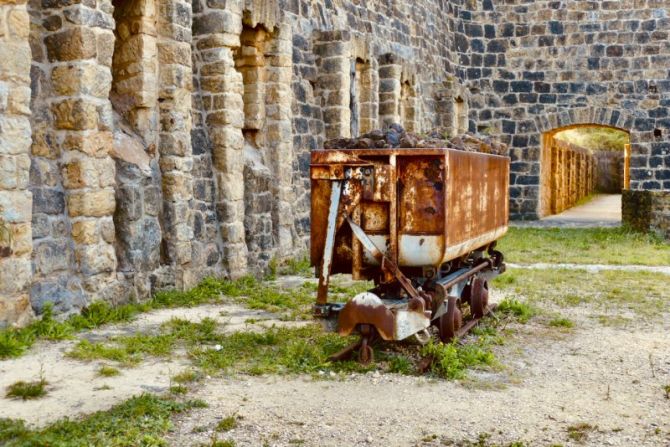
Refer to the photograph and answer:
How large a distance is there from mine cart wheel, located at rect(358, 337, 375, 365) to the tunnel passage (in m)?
15.4

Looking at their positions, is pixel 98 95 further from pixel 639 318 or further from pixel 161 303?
pixel 639 318

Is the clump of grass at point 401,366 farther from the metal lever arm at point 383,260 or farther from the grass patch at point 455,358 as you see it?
the metal lever arm at point 383,260

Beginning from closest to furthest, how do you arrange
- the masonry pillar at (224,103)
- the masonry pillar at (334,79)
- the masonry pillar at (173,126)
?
the masonry pillar at (173,126), the masonry pillar at (224,103), the masonry pillar at (334,79)

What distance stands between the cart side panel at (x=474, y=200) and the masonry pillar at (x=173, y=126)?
3.20 meters

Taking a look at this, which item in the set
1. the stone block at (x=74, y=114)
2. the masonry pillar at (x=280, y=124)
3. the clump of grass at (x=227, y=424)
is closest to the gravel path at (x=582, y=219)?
the masonry pillar at (x=280, y=124)

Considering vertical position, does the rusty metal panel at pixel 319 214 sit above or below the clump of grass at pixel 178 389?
above

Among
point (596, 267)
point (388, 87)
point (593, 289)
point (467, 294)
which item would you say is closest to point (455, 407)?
point (467, 294)

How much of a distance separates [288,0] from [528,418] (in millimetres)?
8063

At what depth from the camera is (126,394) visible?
509cm

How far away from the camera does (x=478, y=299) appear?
7535 mm

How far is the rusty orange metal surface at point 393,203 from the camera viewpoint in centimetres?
609

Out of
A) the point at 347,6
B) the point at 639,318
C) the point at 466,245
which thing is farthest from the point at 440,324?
the point at 347,6

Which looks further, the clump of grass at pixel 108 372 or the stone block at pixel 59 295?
the stone block at pixel 59 295

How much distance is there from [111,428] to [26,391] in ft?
3.08
